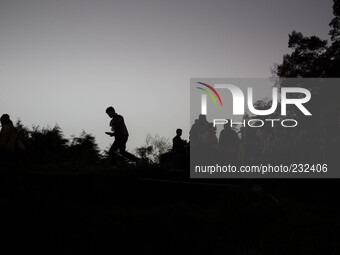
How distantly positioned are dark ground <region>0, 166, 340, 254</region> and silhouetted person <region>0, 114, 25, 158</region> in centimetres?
67

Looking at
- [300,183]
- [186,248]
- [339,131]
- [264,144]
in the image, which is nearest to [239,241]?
[186,248]

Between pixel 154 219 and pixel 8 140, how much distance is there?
398 centimetres

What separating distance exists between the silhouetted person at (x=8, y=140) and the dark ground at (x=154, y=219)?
675mm

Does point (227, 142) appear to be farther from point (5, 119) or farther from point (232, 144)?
point (5, 119)

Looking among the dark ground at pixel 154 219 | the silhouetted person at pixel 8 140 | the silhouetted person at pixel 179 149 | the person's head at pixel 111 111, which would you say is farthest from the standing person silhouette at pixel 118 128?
the silhouetted person at pixel 179 149

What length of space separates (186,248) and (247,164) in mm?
8594

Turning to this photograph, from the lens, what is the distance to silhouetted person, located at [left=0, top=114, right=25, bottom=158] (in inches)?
301

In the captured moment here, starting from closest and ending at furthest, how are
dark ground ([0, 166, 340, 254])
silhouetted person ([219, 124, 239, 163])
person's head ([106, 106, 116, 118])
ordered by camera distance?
dark ground ([0, 166, 340, 254]), person's head ([106, 106, 116, 118]), silhouetted person ([219, 124, 239, 163])

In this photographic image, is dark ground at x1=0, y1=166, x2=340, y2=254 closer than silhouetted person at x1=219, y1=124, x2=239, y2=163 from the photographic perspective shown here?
Yes

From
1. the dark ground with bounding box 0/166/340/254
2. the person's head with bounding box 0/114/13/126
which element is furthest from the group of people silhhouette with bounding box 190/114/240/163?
the person's head with bounding box 0/114/13/126

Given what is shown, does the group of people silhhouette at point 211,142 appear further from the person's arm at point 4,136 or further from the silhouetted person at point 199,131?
the person's arm at point 4,136

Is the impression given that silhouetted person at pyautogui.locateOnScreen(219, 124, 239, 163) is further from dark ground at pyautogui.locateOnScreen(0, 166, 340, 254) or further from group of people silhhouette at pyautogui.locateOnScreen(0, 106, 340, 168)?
dark ground at pyautogui.locateOnScreen(0, 166, 340, 254)

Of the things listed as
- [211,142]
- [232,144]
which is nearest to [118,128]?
[211,142]

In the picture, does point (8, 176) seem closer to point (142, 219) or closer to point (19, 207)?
point (19, 207)
